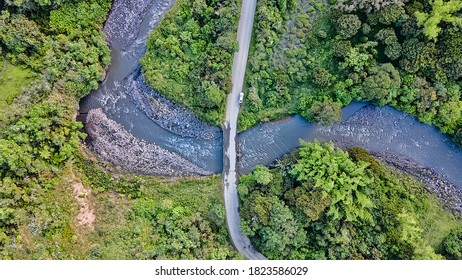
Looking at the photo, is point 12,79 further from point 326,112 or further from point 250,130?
point 326,112

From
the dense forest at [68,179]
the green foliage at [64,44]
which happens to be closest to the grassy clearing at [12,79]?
the dense forest at [68,179]

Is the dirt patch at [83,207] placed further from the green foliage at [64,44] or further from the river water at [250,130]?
the green foliage at [64,44]

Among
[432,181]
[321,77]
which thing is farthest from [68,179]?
[432,181]

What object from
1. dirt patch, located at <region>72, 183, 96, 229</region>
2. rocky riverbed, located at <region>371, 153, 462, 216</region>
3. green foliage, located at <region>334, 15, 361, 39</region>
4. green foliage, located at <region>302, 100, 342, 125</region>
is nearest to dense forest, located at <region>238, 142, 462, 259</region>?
rocky riverbed, located at <region>371, 153, 462, 216</region>

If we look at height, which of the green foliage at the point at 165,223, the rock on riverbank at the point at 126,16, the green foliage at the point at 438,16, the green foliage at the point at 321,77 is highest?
the green foliage at the point at 438,16

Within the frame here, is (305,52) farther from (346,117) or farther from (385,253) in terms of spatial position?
(385,253)

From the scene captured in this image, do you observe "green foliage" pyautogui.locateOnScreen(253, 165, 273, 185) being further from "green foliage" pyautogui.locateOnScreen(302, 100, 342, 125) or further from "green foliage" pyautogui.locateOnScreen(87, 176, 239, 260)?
"green foliage" pyautogui.locateOnScreen(302, 100, 342, 125)

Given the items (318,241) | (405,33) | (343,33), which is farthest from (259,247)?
(405,33)

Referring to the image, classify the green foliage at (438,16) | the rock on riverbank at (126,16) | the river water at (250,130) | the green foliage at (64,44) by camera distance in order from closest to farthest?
the green foliage at (438,16) → the green foliage at (64,44) → the river water at (250,130) → the rock on riverbank at (126,16)
